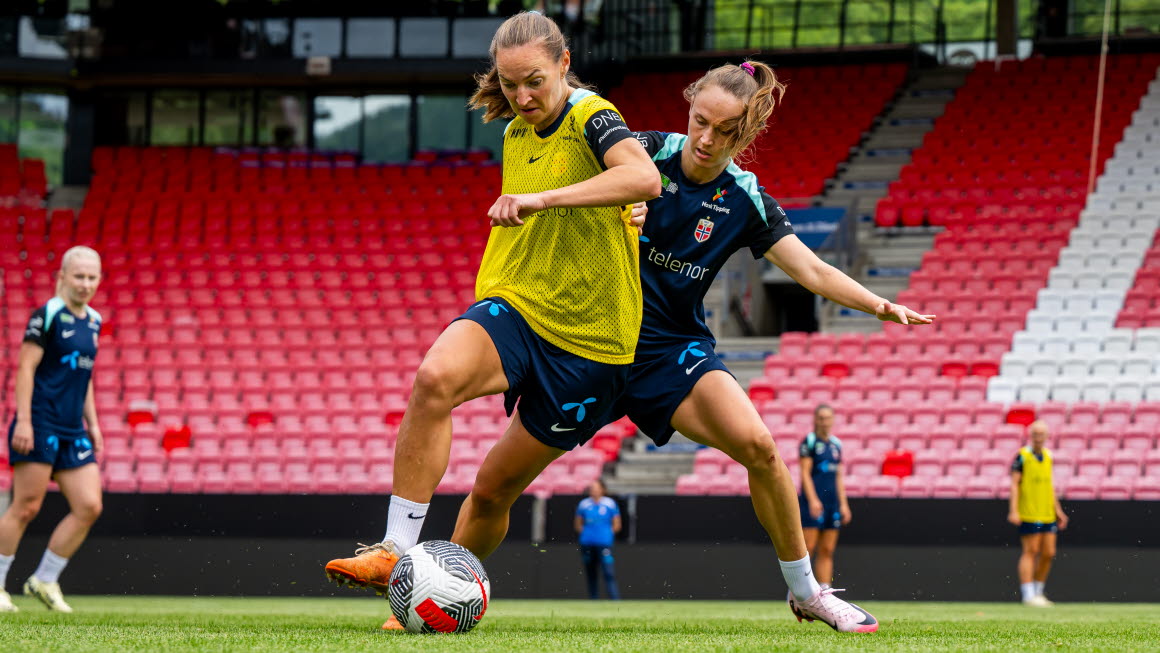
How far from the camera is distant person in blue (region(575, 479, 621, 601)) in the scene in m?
12.5

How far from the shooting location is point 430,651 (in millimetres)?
3822

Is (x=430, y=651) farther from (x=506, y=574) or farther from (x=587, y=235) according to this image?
(x=506, y=574)

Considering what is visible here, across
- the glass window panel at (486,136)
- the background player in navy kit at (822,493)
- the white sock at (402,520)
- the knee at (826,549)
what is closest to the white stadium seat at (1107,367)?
the background player in navy kit at (822,493)

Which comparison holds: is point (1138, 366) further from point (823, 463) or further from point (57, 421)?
point (57, 421)

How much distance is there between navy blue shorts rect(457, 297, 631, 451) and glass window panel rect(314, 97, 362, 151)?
2054 cm

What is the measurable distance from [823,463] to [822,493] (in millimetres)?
270

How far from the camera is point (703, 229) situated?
211 inches

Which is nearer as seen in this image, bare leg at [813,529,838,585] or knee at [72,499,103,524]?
knee at [72,499,103,524]

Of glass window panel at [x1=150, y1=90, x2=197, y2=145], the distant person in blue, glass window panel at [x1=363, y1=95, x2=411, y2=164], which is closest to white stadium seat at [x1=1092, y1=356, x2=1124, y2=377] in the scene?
the distant person in blue

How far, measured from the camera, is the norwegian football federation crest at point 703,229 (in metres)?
5.36

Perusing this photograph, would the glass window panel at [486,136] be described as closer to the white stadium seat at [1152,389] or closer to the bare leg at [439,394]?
the white stadium seat at [1152,389]

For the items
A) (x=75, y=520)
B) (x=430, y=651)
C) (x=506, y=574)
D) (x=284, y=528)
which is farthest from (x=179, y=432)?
(x=430, y=651)

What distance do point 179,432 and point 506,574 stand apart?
5592 millimetres

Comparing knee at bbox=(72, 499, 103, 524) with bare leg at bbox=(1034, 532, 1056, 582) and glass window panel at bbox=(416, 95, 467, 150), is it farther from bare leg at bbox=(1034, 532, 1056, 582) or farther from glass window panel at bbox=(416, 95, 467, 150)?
glass window panel at bbox=(416, 95, 467, 150)
